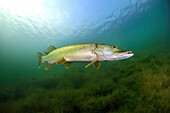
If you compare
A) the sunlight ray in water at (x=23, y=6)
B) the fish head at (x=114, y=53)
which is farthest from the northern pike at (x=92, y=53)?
the sunlight ray in water at (x=23, y=6)

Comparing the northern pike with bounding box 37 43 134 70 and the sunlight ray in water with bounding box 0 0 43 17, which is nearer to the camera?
the northern pike with bounding box 37 43 134 70

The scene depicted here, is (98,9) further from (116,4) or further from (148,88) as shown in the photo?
(148,88)

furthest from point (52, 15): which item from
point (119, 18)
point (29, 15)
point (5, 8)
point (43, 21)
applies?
point (119, 18)

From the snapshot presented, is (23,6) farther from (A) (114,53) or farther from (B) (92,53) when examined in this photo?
(A) (114,53)

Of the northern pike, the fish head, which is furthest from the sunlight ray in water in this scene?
the fish head

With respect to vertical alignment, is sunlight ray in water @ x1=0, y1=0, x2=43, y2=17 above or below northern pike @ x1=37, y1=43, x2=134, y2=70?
above

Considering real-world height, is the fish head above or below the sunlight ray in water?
below

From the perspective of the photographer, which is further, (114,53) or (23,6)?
(23,6)

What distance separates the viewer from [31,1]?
59.7 feet

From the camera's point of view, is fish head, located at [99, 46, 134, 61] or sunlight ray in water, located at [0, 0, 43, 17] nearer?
fish head, located at [99, 46, 134, 61]

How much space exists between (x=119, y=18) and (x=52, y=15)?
75.9 ft

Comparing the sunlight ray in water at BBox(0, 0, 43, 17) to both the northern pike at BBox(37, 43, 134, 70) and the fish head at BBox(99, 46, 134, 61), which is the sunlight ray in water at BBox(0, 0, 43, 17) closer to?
the northern pike at BBox(37, 43, 134, 70)

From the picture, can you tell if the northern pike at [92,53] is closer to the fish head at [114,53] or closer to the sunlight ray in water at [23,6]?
the fish head at [114,53]

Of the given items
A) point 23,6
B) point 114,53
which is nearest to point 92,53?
point 114,53
